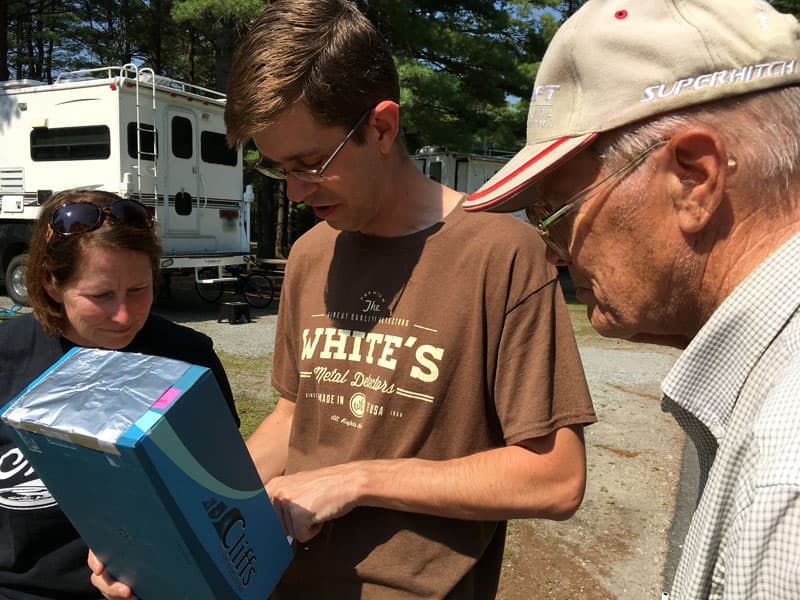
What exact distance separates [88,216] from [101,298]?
0.25 meters

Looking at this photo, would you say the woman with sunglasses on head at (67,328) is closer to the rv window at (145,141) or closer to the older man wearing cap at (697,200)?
the older man wearing cap at (697,200)

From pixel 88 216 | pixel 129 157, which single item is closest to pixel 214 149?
pixel 129 157

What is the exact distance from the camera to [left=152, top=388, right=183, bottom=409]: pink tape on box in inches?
40.8

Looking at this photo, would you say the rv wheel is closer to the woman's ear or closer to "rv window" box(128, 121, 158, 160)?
"rv window" box(128, 121, 158, 160)

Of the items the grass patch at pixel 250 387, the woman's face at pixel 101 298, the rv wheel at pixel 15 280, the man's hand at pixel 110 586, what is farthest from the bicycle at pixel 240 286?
the man's hand at pixel 110 586

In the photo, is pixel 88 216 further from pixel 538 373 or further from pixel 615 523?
pixel 615 523

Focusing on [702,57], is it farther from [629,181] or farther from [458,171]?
[458,171]

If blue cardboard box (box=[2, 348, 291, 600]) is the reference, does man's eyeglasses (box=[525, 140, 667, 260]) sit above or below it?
above

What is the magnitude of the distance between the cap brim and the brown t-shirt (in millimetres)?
196

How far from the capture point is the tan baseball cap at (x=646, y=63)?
3.05 feet

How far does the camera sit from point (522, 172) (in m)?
1.15

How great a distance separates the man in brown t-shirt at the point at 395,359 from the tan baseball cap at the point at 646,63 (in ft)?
1.22

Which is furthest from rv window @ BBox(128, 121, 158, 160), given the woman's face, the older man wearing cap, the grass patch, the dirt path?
the older man wearing cap

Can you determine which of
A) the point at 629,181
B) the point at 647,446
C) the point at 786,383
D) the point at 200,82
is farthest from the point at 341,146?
the point at 200,82
